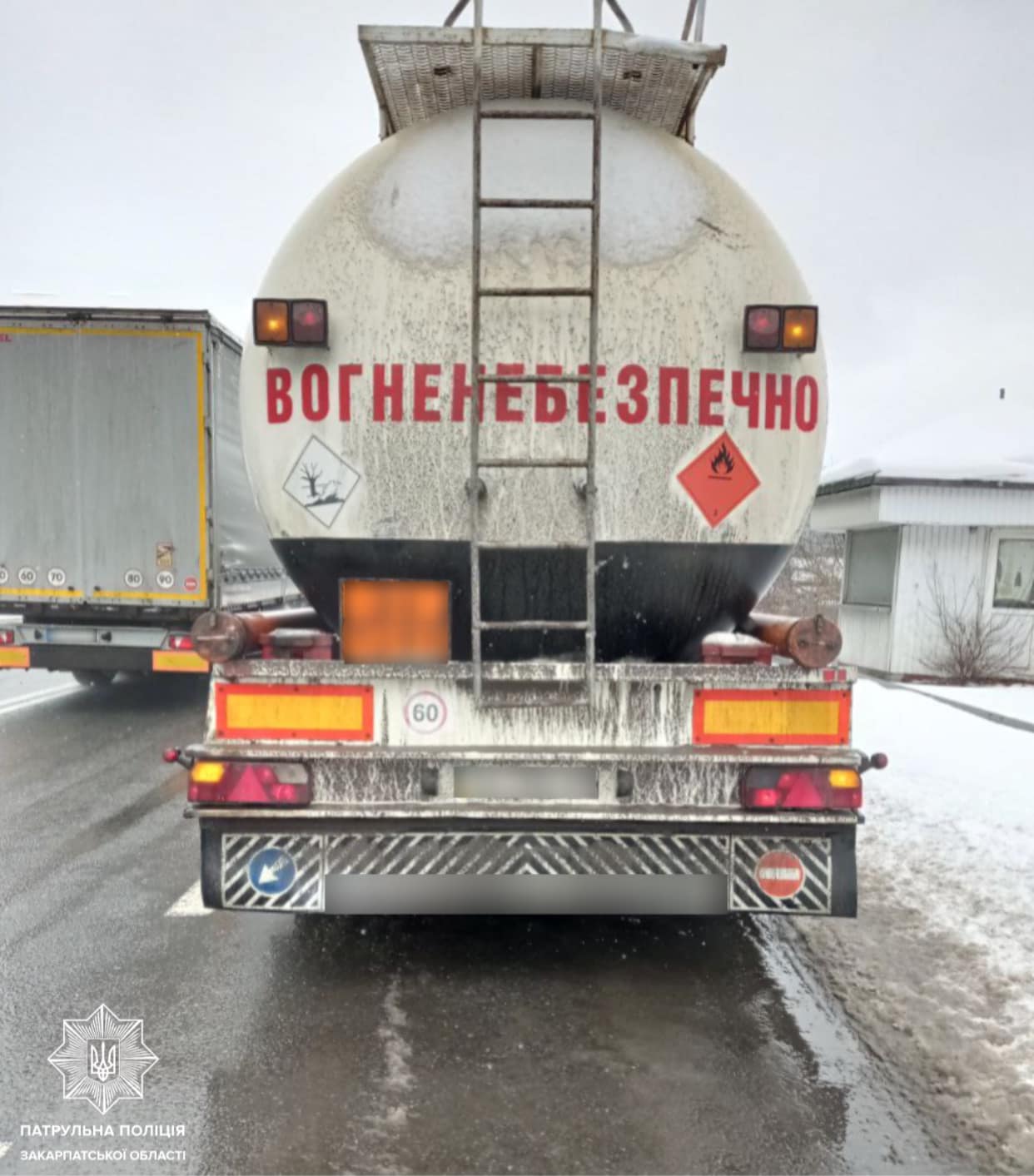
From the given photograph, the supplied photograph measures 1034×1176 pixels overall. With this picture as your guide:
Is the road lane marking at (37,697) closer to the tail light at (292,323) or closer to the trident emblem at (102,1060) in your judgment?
the trident emblem at (102,1060)

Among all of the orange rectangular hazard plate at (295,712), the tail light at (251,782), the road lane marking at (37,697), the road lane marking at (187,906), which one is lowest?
the road lane marking at (37,697)

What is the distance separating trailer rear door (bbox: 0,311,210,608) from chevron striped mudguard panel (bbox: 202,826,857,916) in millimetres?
5032

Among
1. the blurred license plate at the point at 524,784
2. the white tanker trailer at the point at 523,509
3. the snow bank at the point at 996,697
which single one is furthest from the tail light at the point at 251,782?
the snow bank at the point at 996,697

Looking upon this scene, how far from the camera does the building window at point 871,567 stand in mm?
11305

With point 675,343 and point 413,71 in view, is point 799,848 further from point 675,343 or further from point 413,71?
point 413,71

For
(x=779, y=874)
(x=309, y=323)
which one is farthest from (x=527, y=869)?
(x=309, y=323)

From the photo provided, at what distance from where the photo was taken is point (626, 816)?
2820 millimetres

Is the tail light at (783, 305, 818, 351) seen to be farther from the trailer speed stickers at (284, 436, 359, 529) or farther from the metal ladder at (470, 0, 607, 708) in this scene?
the trailer speed stickers at (284, 436, 359, 529)

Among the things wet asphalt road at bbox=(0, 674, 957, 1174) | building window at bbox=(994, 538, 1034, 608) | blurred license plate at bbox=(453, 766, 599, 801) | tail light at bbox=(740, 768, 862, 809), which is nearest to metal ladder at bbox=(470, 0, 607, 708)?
blurred license plate at bbox=(453, 766, 599, 801)

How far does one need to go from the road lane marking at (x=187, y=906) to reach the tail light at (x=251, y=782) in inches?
46.4

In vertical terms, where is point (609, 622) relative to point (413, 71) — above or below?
below

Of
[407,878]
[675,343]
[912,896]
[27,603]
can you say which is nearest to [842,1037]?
[912,896]

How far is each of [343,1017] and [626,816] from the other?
1259 mm

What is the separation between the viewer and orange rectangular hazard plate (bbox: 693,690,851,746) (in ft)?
9.32
